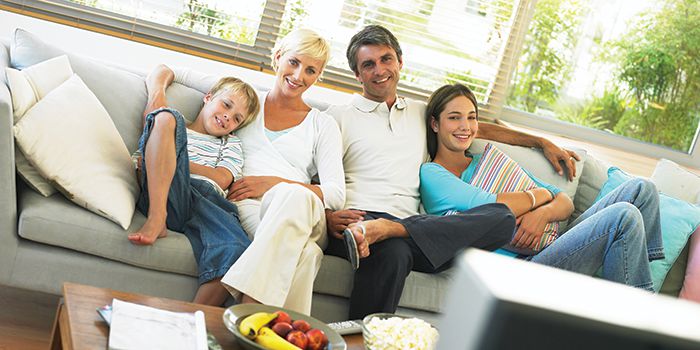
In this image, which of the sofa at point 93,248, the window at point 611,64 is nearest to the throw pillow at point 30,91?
the sofa at point 93,248

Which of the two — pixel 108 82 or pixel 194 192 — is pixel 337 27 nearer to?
pixel 108 82

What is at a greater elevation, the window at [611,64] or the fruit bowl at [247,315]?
the window at [611,64]

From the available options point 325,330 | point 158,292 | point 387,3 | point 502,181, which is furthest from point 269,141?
point 387,3

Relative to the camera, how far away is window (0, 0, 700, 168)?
394 cm

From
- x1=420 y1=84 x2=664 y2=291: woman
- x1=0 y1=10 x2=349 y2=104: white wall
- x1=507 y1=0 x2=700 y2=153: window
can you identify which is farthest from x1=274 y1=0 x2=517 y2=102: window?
x1=420 y1=84 x2=664 y2=291: woman

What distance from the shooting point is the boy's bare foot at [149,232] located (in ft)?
7.65

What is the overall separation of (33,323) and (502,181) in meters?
1.81

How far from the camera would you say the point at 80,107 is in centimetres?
253

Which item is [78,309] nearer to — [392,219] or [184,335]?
[184,335]

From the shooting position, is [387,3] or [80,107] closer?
[80,107]

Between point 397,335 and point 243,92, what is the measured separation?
54.9 inches

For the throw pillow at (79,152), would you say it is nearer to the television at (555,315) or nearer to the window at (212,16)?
the window at (212,16)

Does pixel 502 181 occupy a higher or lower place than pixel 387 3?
lower

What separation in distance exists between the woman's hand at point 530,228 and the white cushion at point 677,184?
676 millimetres
